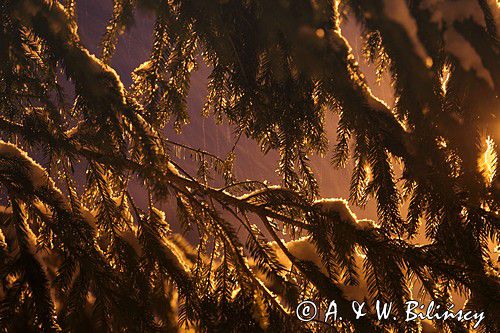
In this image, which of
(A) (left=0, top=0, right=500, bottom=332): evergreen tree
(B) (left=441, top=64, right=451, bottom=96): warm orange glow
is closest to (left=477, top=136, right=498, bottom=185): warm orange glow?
(A) (left=0, top=0, right=500, bottom=332): evergreen tree

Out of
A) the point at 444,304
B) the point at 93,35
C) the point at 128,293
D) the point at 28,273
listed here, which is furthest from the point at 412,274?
the point at 93,35

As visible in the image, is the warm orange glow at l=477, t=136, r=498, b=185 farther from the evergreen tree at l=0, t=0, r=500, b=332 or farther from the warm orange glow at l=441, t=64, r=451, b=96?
the warm orange glow at l=441, t=64, r=451, b=96

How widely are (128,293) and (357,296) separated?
0.88 meters

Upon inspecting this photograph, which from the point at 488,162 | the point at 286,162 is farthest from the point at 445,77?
the point at 286,162

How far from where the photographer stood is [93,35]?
19.3 meters

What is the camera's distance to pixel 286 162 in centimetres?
210

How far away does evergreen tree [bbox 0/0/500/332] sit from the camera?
1.42 m

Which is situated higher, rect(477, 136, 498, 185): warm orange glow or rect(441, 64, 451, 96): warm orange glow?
A: rect(441, 64, 451, 96): warm orange glow

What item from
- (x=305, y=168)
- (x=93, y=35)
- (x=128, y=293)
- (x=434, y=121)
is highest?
(x=93, y=35)

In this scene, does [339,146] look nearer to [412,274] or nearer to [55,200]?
[412,274]

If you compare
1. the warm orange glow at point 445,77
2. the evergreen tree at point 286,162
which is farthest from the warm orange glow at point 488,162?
the warm orange glow at point 445,77

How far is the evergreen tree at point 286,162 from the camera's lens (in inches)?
55.9

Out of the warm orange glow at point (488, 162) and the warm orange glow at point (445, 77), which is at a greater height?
the warm orange glow at point (445, 77)

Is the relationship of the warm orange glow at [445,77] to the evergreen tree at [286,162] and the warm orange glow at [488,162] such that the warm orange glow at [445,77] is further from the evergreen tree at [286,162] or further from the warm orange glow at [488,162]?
the warm orange glow at [488,162]
